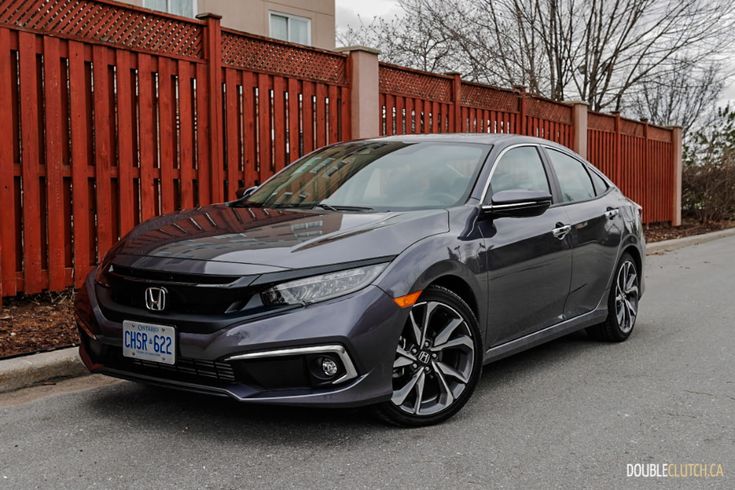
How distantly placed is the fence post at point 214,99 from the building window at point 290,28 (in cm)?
775

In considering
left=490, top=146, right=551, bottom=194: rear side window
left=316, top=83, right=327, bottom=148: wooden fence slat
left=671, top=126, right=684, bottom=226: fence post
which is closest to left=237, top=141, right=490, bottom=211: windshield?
left=490, top=146, right=551, bottom=194: rear side window

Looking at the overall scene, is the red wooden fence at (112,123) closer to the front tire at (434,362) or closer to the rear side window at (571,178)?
the rear side window at (571,178)

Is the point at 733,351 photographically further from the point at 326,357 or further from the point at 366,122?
the point at 366,122

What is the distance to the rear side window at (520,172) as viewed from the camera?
5.05m

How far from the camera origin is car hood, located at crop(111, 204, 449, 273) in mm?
3781

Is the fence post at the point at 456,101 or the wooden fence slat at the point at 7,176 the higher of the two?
the fence post at the point at 456,101

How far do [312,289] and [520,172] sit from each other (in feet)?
7.00

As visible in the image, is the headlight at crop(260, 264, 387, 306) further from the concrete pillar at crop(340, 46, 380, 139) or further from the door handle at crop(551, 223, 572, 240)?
the concrete pillar at crop(340, 46, 380, 139)

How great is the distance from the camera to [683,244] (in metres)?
15.9

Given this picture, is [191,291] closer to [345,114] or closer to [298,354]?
[298,354]

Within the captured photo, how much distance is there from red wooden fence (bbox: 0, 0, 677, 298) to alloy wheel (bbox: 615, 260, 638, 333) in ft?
13.0

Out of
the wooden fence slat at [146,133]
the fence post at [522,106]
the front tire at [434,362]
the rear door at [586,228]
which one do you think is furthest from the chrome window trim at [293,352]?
the fence post at [522,106]

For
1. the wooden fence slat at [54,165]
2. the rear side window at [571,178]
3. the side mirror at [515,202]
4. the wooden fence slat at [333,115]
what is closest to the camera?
the side mirror at [515,202]

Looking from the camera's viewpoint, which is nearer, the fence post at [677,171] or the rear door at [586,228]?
the rear door at [586,228]
